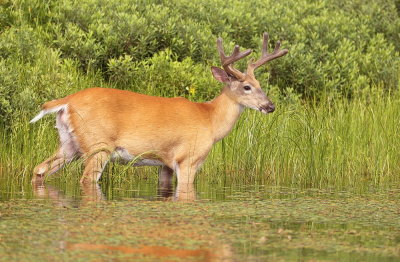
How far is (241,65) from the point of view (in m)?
14.7

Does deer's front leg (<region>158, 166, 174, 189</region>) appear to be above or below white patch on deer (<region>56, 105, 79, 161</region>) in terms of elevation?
below

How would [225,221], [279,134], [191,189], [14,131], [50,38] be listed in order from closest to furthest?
[225,221] → [191,189] → [14,131] → [279,134] → [50,38]

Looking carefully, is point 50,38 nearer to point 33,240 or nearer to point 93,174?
point 93,174

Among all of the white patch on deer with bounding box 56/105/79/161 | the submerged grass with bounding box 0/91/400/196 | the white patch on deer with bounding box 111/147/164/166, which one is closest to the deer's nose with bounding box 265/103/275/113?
the submerged grass with bounding box 0/91/400/196

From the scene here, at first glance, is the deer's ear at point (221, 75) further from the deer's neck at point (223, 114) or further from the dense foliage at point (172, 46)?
the dense foliage at point (172, 46)

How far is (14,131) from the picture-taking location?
10648mm

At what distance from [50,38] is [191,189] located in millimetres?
4950

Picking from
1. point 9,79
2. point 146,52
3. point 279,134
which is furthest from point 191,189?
point 146,52

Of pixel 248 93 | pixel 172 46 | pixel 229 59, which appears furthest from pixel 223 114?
pixel 172 46

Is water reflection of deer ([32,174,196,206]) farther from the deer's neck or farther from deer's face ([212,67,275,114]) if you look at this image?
deer's face ([212,67,275,114])

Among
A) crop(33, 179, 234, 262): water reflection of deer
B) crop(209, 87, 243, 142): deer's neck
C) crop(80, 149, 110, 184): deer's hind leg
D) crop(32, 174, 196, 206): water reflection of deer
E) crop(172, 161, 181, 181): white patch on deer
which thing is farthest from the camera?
crop(209, 87, 243, 142): deer's neck

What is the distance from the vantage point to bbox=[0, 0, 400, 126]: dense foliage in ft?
40.6

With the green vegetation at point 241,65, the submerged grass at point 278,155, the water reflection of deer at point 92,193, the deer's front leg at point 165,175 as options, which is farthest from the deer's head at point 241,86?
the water reflection of deer at point 92,193

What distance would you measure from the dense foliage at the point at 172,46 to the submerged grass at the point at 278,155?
2.35 ft
